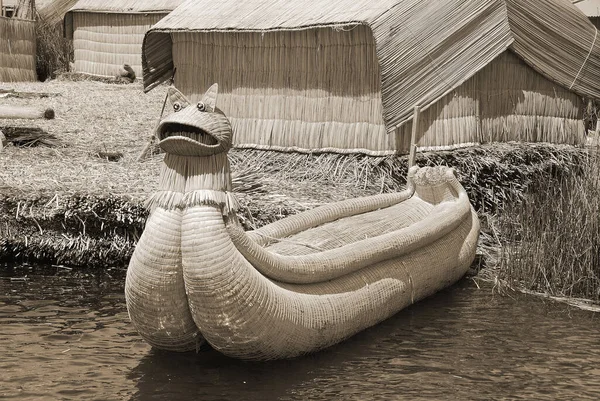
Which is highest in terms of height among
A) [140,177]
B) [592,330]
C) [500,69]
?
[500,69]

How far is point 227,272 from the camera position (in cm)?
519

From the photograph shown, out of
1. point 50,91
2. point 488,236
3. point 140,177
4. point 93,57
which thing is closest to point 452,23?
point 488,236

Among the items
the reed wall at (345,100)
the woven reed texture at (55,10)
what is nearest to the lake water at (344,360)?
the reed wall at (345,100)

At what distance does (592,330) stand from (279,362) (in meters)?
2.25

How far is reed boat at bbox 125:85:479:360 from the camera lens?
5117 mm

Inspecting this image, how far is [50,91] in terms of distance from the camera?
1536cm

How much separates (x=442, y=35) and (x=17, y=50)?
10288mm

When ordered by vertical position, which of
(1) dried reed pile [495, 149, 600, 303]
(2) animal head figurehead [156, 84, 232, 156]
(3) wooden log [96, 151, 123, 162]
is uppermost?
(2) animal head figurehead [156, 84, 232, 156]

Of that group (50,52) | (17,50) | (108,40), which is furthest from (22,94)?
(50,52)

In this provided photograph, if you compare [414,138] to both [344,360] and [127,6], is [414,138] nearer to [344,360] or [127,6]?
[344,360]

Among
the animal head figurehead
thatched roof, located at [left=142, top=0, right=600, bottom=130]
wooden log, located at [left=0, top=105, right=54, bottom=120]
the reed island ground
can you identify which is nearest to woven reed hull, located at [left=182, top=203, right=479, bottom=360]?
the animal head figurehead

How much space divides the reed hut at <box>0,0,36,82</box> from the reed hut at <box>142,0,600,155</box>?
7145 mm

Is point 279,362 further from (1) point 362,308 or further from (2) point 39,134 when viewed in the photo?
(2) point 39,134

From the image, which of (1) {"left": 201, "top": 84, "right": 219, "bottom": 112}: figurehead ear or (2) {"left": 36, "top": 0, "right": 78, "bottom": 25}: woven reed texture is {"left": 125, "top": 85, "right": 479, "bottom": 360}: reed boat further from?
(2) {"left": 36, "top": 0, "right": 78, "bottom": 25}: woven reed texture
